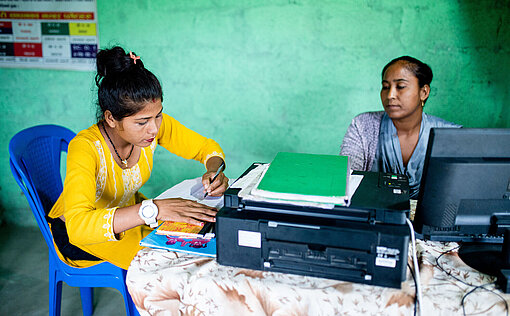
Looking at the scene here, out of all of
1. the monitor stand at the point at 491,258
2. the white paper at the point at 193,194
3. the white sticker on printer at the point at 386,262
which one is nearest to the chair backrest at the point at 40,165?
the white paper at the point at 193,194

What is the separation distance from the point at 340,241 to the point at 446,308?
0.29 m

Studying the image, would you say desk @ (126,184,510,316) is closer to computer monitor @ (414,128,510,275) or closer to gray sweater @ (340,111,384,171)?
computer monitor @ (414,128,510,275)

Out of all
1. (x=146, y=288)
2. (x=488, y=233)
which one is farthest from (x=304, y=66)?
(x=146, y=288)

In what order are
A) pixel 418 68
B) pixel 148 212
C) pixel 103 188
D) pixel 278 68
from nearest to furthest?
1. pixel 148 212
2. pixel 103 188
3. pixel 418 68
4. pixel 278 68

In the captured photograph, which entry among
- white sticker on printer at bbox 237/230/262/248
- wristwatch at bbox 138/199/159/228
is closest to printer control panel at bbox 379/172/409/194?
white sticker on printer at bbox 237/230/262/248

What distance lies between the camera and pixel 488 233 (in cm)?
105

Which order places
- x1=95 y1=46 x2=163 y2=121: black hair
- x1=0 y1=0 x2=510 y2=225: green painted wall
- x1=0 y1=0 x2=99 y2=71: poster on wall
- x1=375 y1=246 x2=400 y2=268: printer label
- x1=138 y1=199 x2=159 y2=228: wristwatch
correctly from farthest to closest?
x1=0 y1=0 x2=99 y2=71: poster on wall, x1=0 y1=0 x2=510 y2=225: green painted wall, x1=95 y1=46 x2=163 y2=121: black hair, x1=138 y1=199 x2=159 y2=228: wristwatch, x1=375 y1=246 x2=400 y2=268: printer label

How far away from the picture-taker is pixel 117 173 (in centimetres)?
156

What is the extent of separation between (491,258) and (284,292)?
0.59m

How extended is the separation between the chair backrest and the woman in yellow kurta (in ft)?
0.34

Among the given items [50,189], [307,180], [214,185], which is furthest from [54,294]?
A: [307,180]

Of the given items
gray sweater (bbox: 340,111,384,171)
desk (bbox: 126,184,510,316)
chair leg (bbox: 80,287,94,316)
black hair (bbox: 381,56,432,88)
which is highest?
black hair (bbox: 381,56,432,88)

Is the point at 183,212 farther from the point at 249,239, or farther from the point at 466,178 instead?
the point at 466,178

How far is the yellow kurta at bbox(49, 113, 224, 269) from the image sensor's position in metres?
1.20
